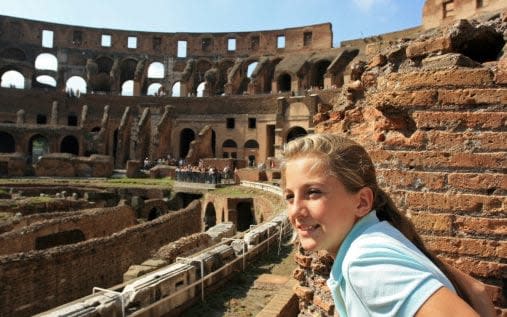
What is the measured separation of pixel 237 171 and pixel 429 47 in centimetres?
2711

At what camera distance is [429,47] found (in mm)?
4203

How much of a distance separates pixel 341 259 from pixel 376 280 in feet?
0.88

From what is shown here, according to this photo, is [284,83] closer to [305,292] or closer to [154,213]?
[154,213]

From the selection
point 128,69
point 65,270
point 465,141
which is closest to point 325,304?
point 465,141

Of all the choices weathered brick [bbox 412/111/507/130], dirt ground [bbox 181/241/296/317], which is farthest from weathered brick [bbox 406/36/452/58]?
dirt ground [bbox 181/241/296/317]

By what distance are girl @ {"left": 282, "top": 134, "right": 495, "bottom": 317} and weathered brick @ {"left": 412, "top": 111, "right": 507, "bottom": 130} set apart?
200 cm

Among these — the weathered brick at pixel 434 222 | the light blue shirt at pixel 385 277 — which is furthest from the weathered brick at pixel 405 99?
the light blue shirt at pixel 385 277

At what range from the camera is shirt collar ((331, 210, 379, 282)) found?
1728 millimetres

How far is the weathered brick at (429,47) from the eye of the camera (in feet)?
13.5

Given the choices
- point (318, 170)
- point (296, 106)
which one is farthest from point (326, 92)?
point (318, 170)

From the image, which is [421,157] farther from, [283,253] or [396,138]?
[283,253]

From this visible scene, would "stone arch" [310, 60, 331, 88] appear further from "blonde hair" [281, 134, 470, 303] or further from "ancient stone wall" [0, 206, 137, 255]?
"blonde hair" [281, 134, 470, 303]

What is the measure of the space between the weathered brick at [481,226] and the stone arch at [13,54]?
5700 cm

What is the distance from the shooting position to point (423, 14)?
38.2m
